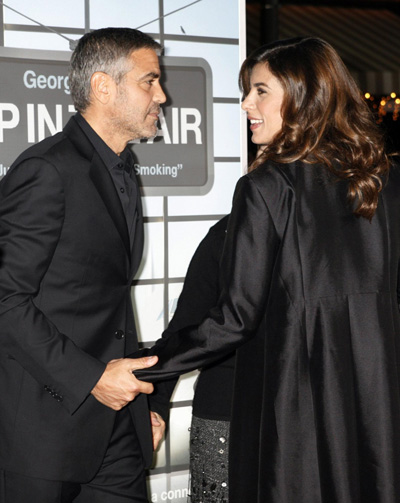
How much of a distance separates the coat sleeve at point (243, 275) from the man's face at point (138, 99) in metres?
0.63

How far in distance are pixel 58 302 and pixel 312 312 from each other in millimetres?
728

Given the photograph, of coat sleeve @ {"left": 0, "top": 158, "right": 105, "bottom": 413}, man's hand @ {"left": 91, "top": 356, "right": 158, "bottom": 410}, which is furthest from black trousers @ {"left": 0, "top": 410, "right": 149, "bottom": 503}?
coat sleeve @ {"left": 0, "top": 158, "right": 105, "bottom": 413}

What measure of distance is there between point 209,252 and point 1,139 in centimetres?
121

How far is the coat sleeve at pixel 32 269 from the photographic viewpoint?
6.72 ft

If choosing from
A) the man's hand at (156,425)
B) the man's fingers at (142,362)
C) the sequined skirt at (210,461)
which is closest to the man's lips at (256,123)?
the man's fingers at (142,362)

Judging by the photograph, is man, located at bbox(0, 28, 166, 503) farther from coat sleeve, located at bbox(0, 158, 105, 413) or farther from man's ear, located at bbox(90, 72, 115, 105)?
man's ear, located at bbox(90, 72, 115, 105)

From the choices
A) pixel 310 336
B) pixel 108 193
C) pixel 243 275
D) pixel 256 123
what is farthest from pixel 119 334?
pixel 256 123

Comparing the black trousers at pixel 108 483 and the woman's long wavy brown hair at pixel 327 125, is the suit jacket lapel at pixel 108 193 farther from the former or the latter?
the black trousers at pixel 108 483

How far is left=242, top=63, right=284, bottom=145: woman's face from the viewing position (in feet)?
6.75

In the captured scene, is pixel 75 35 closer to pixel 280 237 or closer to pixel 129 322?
pixel 129 322

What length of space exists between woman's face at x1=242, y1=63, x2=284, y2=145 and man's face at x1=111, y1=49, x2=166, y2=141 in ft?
1.50

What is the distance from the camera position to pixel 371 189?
6.39ft

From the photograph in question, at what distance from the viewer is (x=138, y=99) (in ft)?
8.13

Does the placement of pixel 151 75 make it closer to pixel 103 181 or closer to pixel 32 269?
pixel 103 181
